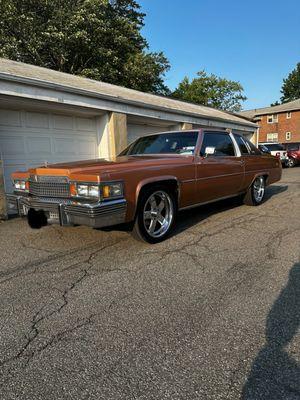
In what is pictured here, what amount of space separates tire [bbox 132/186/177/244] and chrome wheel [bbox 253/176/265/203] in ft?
10.4

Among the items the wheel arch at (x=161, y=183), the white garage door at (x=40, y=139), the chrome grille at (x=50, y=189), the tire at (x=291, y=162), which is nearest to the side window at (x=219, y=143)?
the wheel arch at (x=161, y=183)

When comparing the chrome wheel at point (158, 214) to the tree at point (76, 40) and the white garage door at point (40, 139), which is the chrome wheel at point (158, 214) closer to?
the white garage door at point (40, 139)

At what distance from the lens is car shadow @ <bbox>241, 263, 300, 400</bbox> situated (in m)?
1.81

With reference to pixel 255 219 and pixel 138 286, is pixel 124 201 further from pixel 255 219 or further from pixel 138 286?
pixel 255 219

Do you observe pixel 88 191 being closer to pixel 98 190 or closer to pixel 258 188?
pixel 98 190

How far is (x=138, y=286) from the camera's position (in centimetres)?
321

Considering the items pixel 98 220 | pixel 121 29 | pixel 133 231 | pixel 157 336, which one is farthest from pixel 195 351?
pixel 121 29

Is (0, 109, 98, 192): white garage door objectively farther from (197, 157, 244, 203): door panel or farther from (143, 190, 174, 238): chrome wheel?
(197, 157, 244, 203): door panel

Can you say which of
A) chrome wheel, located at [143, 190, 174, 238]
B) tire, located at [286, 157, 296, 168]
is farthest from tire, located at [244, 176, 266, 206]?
tire, located at [286, 157, 296, 168]

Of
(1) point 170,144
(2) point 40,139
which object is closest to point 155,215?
(1) point 170,144

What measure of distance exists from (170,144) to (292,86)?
254 feet

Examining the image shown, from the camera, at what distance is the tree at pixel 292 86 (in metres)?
70.6

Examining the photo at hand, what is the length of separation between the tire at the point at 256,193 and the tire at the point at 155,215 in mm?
2920

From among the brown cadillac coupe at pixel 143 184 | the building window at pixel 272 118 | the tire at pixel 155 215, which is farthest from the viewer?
the building window at pixel 272 118
